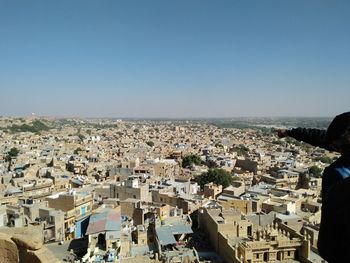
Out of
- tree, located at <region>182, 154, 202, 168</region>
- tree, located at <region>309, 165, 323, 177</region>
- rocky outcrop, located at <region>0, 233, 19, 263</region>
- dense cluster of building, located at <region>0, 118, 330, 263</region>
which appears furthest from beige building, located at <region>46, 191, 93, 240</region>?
tree, located at <region>309, 165, 323, 177</region>

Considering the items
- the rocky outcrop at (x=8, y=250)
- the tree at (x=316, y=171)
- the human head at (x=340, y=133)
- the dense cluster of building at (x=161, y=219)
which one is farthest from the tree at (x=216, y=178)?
the human head at (x=340, y=133)

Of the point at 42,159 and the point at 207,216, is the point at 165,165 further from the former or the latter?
the point at 207,216

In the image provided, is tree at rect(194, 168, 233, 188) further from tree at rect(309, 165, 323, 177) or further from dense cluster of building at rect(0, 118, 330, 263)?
tree at rect(309, 165, 323, 177)

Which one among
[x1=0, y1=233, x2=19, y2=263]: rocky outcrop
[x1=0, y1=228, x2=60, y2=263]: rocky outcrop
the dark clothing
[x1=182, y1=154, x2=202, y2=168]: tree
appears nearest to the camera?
the dark clothing

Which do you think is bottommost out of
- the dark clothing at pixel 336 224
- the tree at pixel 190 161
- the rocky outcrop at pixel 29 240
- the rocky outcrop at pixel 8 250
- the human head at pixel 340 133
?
the tree at pixel 190 161

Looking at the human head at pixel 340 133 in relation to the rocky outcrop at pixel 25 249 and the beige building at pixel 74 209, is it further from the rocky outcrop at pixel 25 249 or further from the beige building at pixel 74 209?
the beige building at pixel 74 209

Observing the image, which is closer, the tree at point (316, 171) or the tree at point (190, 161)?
the tree at point (316, 171)

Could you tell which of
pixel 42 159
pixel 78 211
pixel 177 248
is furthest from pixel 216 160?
pixel 177 248
